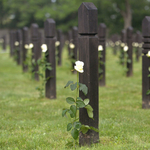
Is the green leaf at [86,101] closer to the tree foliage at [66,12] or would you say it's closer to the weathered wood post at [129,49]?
the weathered wood post at [129,49]

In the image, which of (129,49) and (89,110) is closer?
(89,110)

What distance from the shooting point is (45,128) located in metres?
3.99

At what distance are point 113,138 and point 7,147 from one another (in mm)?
1372

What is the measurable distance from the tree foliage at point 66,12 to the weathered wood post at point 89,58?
106ft

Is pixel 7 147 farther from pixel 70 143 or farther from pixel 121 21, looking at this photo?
pixel 121 21

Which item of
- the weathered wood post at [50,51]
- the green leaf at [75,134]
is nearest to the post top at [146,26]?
the weathered wood post at [50,51]

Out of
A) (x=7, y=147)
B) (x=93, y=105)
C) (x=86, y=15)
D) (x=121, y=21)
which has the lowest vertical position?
(x=7, y=147)

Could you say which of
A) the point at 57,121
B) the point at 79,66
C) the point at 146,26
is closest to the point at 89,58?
the point at 79,66

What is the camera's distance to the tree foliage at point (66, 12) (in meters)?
38.1

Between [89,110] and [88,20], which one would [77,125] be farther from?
[88,20]

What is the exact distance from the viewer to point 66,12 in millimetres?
41906

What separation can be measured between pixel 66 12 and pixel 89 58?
39834 mm

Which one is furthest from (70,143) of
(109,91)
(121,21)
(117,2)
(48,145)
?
(121,21)

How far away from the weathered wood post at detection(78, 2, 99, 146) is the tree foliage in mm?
32202
